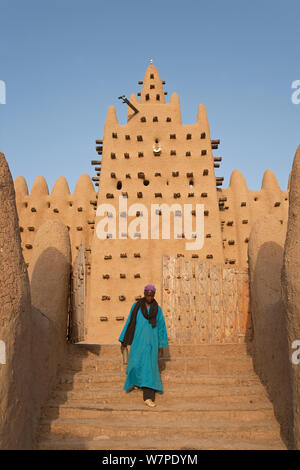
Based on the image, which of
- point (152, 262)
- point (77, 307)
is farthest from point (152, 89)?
point (77, 307)

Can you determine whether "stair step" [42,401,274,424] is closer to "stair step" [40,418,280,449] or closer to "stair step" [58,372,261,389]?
"stair step" [40,418,280,449]

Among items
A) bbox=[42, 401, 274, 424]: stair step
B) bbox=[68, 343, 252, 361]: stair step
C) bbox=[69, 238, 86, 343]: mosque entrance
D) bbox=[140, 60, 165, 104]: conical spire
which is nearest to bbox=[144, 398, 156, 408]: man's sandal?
bbox=[42, 401, 274, 424]: stair step

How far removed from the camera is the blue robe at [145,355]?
4871 millimetres

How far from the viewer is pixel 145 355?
505 cm

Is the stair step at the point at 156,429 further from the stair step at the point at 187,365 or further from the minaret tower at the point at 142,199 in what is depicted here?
the minaret tower at the point at 142,199

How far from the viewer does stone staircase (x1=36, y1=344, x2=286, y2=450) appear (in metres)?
4.05

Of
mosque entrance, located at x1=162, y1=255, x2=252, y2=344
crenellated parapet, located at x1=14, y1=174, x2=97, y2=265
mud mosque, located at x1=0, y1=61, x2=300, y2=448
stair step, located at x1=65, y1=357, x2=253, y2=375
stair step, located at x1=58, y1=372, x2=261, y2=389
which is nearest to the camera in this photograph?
mud mosque, located at x1=0, y1=61, x2=300, y2=448

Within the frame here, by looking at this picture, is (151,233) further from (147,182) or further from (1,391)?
(1,391)

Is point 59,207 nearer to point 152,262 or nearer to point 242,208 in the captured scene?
point 152,262

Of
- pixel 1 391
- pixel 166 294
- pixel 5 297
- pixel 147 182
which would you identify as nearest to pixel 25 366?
pixel 1 391

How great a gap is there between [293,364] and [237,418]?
1.12 meters

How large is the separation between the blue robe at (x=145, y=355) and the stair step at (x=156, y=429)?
0.57m

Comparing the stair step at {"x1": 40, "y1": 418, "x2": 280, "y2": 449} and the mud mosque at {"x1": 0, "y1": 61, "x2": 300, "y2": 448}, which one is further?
the stair step at {"x1": 40, "y1": 418, "x2": 280, "y2": 449}

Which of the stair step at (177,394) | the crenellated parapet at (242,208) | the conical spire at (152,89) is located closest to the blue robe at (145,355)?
the stair step at (177,394)
